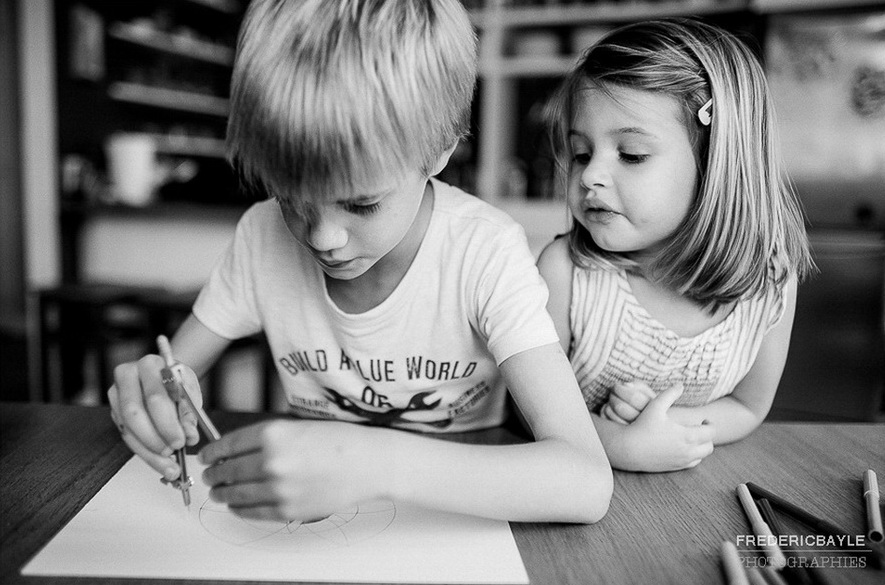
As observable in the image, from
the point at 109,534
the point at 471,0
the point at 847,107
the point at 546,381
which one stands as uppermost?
the point at 471,0

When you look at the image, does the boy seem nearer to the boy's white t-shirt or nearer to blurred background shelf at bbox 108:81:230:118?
the boy's white t-shirt

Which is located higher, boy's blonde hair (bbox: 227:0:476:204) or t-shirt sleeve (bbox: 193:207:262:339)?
boy's blonde hair (bbox: 227:0:476:204)

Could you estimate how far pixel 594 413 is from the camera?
2.81 ft

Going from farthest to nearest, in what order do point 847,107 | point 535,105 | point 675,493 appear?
point 535,105
point 847,107
point 675,493

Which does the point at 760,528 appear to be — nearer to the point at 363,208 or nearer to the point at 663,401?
the point at 663,401

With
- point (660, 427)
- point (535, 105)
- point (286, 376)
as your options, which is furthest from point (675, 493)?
point (535, 105)

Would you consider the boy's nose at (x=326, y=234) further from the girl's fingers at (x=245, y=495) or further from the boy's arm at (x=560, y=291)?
the boy's arm at (x=560, y=291)

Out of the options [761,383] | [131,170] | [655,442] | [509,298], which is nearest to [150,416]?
[509,298]

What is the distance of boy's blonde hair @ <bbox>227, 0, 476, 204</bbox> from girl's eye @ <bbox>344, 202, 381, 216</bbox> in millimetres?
42

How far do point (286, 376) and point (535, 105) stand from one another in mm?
3364

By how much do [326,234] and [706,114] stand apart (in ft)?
1.53

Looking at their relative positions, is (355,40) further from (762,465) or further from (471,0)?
(471,0)

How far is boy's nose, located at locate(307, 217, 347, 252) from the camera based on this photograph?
2.02 feet

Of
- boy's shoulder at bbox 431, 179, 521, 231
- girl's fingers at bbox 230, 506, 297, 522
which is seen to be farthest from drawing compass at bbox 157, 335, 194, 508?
boy's shoulder at bbox 431, 179, 521, 231
